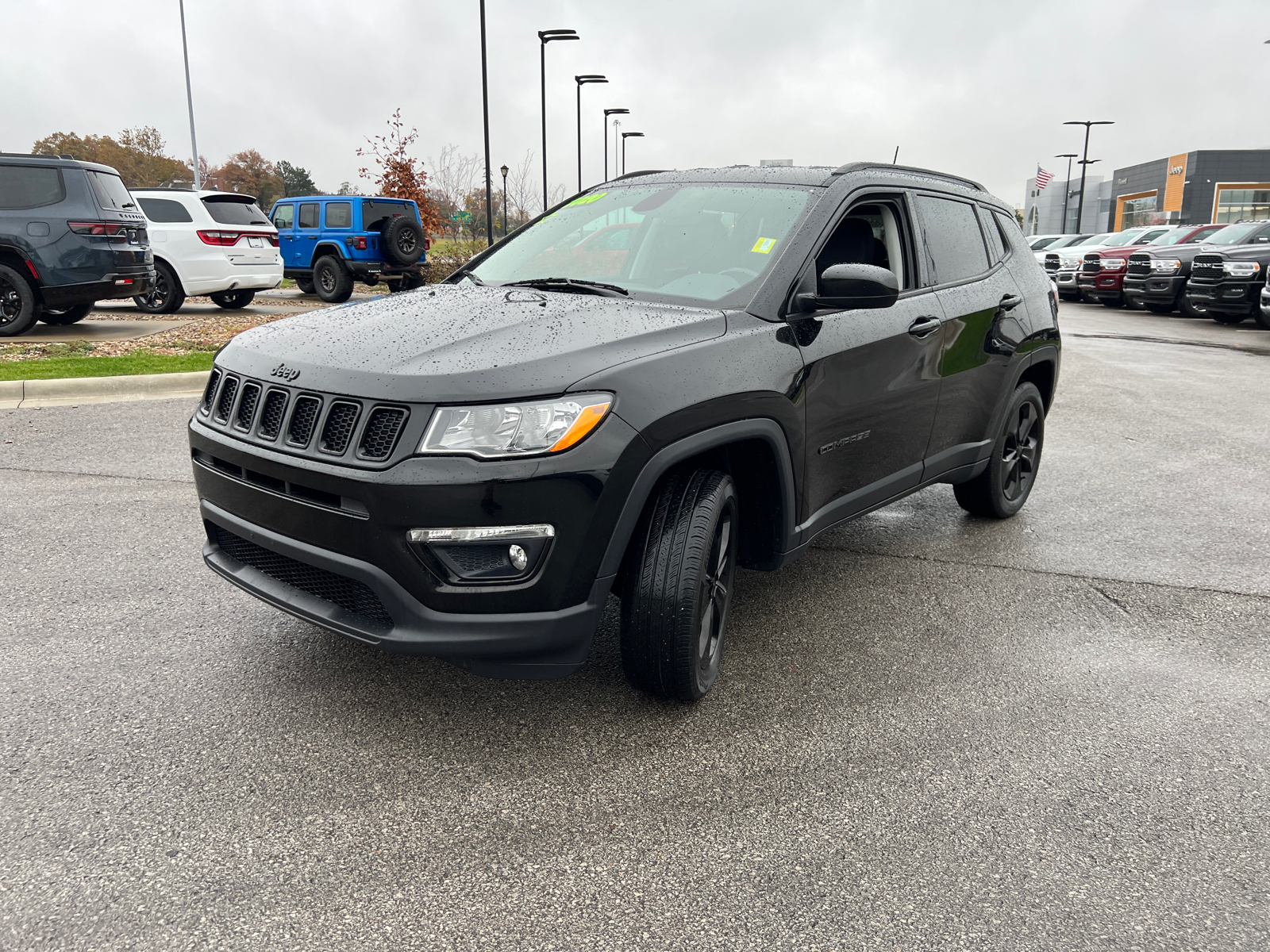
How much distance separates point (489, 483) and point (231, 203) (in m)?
14.4

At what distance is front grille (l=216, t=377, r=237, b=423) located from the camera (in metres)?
3.07

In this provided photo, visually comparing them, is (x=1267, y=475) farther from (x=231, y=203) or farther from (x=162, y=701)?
(x=231, y=203)

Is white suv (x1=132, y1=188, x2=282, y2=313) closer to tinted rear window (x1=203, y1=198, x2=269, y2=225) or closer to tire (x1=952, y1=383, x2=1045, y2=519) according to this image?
tinted rear window (x1=203, y1=198, x2=269, y2=225)

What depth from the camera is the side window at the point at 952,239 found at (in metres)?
4.37

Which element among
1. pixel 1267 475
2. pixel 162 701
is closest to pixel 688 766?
pixel 162 701

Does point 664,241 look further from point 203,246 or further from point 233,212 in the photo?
point 233,212

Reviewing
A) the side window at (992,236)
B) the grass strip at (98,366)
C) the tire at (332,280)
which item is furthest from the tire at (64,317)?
the side window at (992,236)

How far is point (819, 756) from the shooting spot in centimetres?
294

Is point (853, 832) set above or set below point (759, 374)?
below

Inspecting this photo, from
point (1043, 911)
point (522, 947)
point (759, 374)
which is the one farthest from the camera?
point (759, 374)

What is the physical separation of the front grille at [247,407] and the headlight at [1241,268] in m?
18.9

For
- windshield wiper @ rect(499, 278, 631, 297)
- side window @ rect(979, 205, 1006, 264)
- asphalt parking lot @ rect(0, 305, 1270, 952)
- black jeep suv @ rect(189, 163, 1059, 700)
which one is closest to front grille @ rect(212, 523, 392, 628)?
black jeep suv @ rect(189, 163, 1059, 700)

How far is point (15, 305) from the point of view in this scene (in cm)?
1091

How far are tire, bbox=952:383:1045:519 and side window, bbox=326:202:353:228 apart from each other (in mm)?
15128
